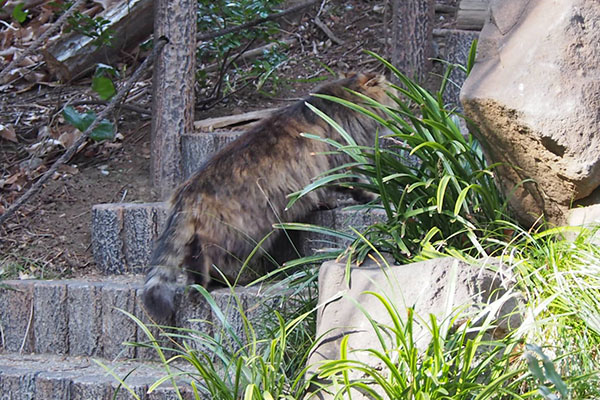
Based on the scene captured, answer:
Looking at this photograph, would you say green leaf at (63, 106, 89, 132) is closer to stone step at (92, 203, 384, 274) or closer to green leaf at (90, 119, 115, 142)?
green leaf at (90, 119, 115, 142)

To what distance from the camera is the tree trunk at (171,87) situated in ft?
17.6

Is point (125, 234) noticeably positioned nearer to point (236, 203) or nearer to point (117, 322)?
point (117, 322)

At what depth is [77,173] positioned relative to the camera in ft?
18.9

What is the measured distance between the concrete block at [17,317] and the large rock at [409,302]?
6.69 ft

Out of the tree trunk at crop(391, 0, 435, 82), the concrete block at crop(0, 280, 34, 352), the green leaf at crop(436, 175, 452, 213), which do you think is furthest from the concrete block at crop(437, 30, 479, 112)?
the concrete block at crop(0, 280, 34, 352)

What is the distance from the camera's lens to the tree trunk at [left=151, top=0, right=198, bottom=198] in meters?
5.37

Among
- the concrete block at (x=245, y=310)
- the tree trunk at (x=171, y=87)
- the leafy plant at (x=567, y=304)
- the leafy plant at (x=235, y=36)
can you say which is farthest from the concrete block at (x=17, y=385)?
the leafy plant at (x=235, y=36)

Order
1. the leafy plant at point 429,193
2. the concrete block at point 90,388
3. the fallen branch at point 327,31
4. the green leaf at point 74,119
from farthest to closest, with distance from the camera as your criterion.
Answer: the fallen branch at point 327,31, the green leaf at point 74,119, the concrete block at point 90,388, the leafy plant at point 429,193

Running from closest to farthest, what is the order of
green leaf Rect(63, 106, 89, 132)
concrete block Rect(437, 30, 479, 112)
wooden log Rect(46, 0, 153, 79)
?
green leaf Rect(63, 106, 89, 132) → concrete block Rect(437, 30, 479, 112) → wooden log Rect(46, 0, 153, 79)

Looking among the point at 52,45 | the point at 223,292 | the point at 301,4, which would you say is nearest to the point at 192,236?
the point at 223,292

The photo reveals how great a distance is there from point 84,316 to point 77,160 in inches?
79.6

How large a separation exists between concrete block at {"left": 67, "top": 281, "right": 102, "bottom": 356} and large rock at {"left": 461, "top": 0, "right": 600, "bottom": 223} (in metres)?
2.18

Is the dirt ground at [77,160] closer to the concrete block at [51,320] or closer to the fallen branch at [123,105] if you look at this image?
the fallen branch at [123,105]

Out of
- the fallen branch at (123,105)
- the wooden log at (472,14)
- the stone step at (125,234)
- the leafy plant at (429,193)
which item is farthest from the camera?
the wooden log at (472,14)
